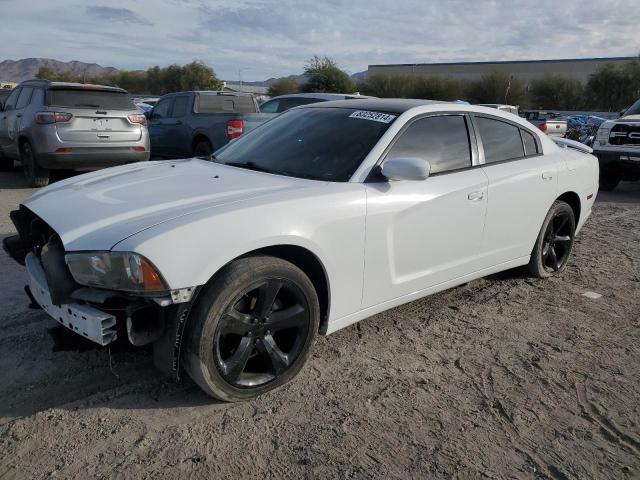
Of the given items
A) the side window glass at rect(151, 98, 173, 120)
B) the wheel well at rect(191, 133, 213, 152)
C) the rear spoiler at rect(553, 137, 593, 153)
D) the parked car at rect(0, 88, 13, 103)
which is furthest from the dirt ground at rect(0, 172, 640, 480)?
the parked car at rect(0, 88, 13, 103)

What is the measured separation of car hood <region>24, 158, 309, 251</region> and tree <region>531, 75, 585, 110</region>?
6242 centimetres

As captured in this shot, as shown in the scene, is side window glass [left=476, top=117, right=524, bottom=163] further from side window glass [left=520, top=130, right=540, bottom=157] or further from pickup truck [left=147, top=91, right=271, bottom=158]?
pickup truck [left=147, top=91, right=271, bottom=158]

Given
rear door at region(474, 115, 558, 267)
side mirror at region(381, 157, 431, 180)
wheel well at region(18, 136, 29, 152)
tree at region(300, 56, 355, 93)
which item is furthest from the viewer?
tree at region(300, 56, 355, 93)

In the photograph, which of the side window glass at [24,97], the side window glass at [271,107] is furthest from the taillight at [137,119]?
the side window glass at [271,107]

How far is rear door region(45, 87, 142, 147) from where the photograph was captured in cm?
860

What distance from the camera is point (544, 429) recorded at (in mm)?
2805

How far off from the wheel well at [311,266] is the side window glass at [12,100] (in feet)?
28.4

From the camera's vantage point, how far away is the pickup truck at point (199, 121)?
33.1ft

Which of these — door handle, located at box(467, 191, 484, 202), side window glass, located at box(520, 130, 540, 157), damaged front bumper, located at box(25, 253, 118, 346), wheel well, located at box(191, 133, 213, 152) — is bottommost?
wheel well, located at box(191, 133, 213, 152)

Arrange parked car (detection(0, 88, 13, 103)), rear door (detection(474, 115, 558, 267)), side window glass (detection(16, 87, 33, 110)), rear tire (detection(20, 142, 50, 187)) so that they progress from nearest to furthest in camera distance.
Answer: rear door (detection(474, 115, 558, 267)), rear tire (detection(20, 142, 50, 187)), side window glass (detection(16, 87, 33, 110)), parked car (detection(0, 88, 13, 103))

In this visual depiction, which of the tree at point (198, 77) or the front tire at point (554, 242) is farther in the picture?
the tree at point (198, 77)

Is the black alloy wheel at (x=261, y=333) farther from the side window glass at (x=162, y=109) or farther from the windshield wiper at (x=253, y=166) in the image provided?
the side window glass at (x=162, y=109)

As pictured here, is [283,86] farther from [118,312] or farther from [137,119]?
[118,312]

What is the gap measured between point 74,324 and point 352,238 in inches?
59.9
